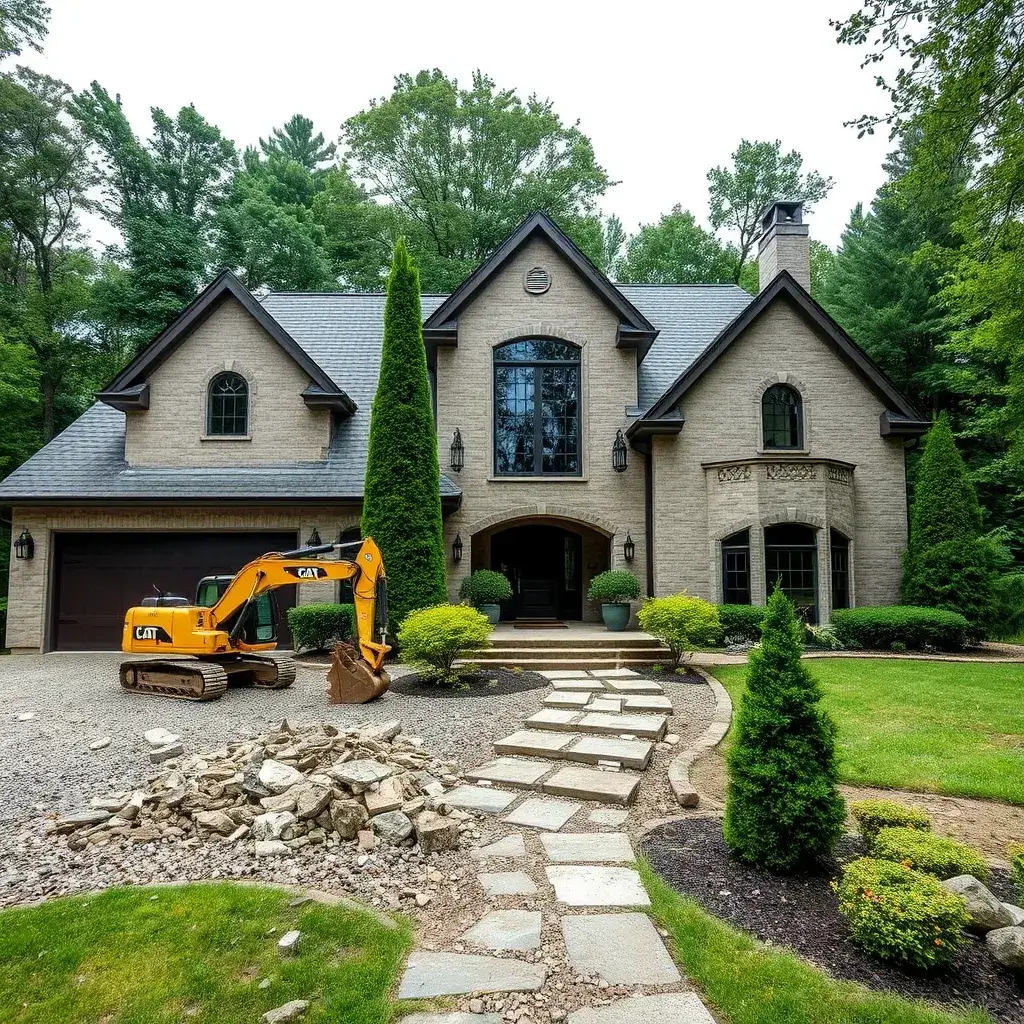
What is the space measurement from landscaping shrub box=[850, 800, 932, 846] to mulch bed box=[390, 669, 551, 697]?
210 inches

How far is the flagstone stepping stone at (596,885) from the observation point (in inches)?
132

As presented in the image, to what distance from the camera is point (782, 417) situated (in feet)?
46.2

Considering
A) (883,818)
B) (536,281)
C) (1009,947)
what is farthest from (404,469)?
(1009,947)

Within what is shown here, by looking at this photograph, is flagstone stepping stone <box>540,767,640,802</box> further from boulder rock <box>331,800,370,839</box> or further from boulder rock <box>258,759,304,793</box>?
boulder rock <box>258,759,304,793</box>

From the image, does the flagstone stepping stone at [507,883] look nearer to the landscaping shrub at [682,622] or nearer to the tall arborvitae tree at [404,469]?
the landscaping shrub at [682,622]

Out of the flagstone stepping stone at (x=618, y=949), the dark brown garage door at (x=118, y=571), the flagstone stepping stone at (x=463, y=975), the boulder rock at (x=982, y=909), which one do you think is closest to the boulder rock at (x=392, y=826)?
the flagstone stepping stone at (x=463, y=975)

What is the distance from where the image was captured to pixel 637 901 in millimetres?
3348

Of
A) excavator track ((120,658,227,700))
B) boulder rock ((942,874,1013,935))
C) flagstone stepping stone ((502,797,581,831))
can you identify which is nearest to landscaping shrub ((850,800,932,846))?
boulder rock ((942,874,1013,935))

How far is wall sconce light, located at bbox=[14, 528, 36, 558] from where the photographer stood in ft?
42.4

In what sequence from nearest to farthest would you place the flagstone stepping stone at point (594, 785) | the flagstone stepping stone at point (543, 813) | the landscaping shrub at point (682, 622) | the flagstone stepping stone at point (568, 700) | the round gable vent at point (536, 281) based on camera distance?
the flagstone stepping stone at point (543, 813) < the flagstone stepping stone at point (594, 785) < the flagstone stepping stone at point (568, 700) < the landscaping shrub at point (682, 622) < the round gable vent at point (536, 281)

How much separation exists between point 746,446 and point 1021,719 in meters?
7.77

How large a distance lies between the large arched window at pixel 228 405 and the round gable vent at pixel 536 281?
6979 mm

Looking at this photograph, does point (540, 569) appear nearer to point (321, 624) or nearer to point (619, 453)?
point (619, 453)

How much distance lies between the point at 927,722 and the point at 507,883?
5.87m
